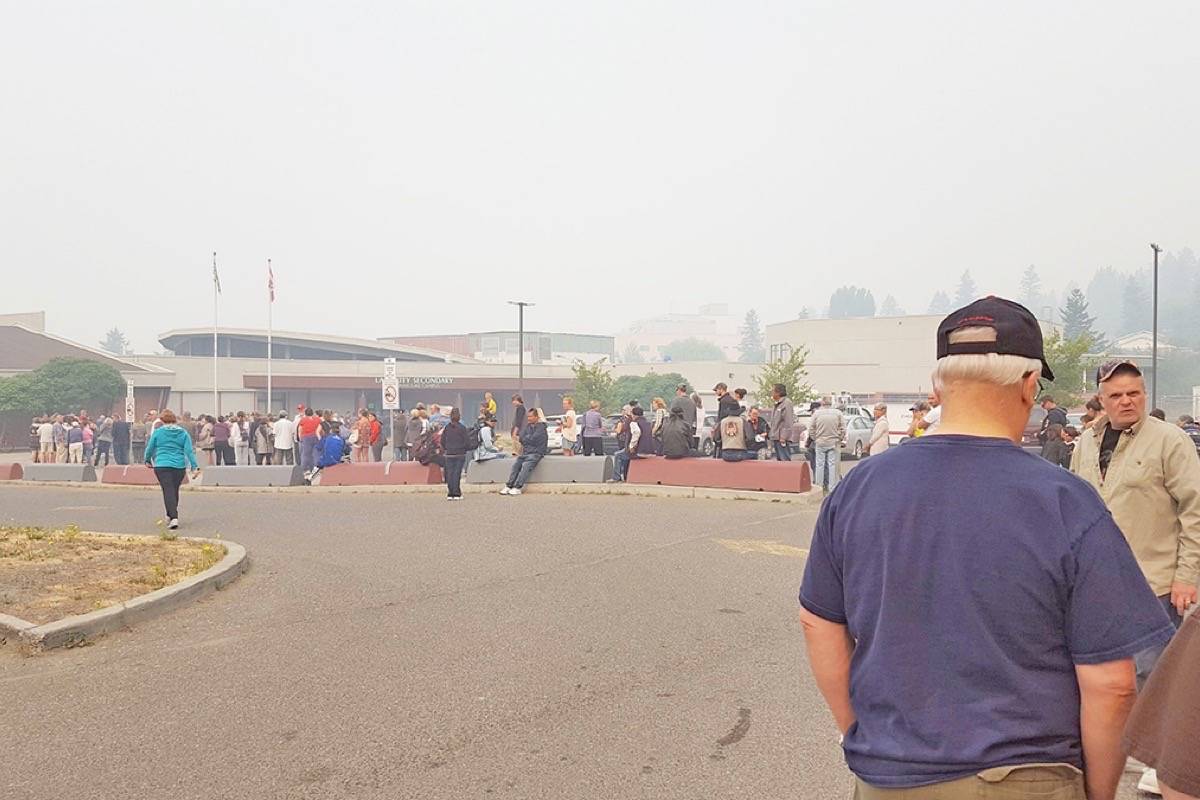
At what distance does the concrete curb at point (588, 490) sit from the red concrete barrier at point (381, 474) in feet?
0.88

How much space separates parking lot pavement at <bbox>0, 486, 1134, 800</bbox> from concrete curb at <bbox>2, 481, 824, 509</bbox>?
5207mm

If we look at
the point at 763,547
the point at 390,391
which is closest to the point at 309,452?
the point at 390,391

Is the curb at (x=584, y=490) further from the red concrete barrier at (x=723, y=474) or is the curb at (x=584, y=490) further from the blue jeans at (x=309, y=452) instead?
the blue jeans at (x=309, y=452)

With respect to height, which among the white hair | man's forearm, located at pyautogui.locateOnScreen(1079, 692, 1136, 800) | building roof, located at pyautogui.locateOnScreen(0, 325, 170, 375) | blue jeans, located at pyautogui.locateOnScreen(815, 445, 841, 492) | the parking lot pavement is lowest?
the parking lot pavement

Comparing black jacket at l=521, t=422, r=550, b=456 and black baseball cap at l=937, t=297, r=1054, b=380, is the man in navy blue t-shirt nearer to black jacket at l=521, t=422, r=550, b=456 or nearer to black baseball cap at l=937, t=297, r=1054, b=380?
black baseball cap at l=937, t=297, r=1054, b=380

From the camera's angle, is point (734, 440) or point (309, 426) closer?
point (734, 440)

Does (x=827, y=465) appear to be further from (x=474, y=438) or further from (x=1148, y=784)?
(x=1148, y=784)

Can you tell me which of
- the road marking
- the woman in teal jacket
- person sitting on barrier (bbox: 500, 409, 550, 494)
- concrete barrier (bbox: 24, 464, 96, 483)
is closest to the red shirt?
person sitting on barrier (bbox: 500, 409, 550, 494)

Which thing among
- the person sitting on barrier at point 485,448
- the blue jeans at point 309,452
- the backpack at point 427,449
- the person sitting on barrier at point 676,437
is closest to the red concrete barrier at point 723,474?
the person sitting on barrier at point 676,437

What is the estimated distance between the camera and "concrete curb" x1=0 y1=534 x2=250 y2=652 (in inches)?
301

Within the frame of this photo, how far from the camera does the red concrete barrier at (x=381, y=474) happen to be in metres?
21.0

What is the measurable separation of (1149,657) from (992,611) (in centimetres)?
158

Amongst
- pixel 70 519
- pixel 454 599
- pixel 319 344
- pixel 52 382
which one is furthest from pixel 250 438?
pixel 319 344

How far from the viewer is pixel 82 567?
10617mm
